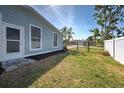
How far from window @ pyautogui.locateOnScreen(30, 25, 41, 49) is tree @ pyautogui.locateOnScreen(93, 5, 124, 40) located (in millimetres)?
15820

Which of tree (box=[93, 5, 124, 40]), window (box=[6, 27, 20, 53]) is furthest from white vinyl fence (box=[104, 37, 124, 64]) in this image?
tree (box=[93, 5, 124, 40])

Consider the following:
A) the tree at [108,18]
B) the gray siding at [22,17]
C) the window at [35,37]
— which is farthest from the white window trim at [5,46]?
the tree at [108,18]

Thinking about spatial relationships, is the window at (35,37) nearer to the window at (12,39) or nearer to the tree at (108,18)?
the window at (12,39)

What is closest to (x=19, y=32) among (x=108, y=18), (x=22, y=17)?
(x=22, y=17)

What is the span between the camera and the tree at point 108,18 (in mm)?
23781

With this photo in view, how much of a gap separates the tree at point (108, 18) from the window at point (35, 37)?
51.9ft

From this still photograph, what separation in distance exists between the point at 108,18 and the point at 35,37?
17346 mm

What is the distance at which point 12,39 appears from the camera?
22.4 feet

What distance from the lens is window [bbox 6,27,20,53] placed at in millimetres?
6551

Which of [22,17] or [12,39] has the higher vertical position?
[22,17]

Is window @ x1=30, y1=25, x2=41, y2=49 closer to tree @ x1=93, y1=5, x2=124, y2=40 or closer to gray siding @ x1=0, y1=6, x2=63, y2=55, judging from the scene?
gray siding @ x1=0, y1=6, x2=63, y2=55

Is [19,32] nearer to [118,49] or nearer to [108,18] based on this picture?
[118,49]

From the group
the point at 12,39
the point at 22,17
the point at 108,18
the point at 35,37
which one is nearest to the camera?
the point at 12,39
